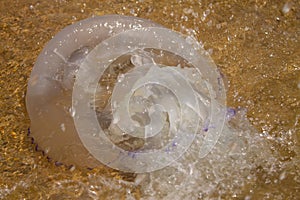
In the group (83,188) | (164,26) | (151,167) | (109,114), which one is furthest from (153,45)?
(83,188)

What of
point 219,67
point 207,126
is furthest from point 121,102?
point 219,67

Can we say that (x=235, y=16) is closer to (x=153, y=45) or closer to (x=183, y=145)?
(x=153, y=45)

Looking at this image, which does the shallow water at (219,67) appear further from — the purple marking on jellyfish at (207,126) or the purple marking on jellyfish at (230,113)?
the purple marking on jellyfish at (207,126)

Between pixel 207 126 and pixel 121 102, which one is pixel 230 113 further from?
pixel 121 102

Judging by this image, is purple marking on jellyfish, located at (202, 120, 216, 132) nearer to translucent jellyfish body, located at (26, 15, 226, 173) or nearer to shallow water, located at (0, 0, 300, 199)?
translucent jellyfish body, located at (26, 15, 226, 173)

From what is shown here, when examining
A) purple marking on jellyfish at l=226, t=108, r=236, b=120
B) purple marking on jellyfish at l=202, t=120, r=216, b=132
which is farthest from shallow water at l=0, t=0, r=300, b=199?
purple marking on jellyfish at l=202, t=120, r=216, b=132

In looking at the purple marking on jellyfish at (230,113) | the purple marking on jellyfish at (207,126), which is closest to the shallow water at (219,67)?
the purple marking on jellyfish at (230,113)
